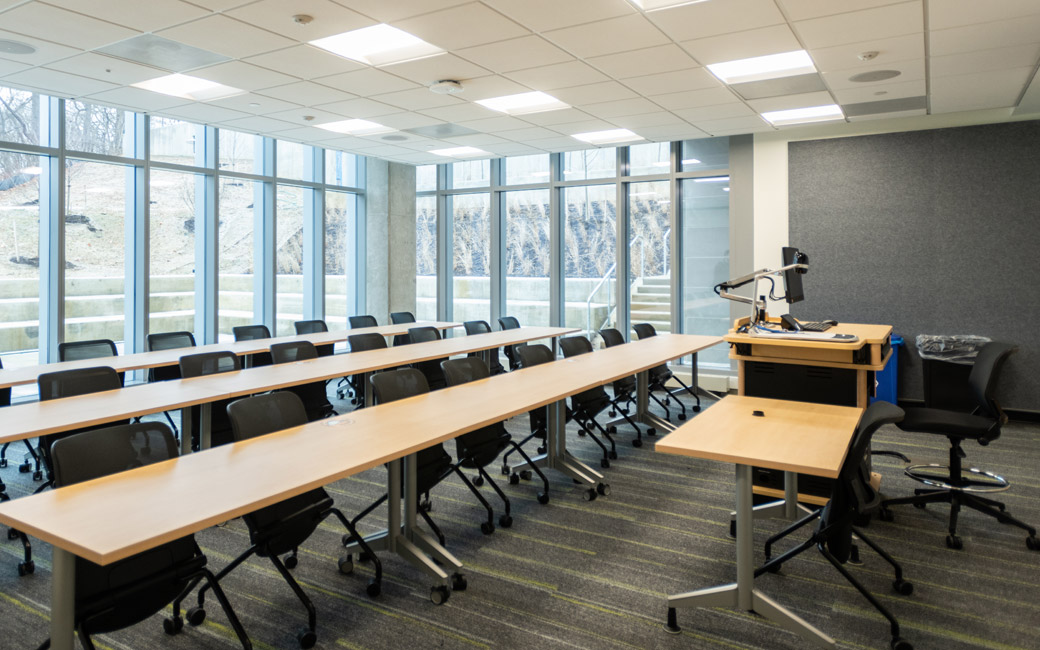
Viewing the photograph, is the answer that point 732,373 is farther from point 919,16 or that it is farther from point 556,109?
point 919,16

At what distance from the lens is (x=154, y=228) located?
7.54 meters

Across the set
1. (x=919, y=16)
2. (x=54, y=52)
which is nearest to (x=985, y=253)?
(x=919, y=16)

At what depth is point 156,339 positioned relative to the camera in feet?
19.4

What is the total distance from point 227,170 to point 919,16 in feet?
24.1

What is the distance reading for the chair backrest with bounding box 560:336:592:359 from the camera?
5.83 m

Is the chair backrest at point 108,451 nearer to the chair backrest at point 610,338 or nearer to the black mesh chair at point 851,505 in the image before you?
the black mesh chair at point 851,505

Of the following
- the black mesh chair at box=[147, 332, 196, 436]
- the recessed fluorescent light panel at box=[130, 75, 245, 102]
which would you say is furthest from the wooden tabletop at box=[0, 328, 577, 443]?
the recessed fluorescent light panel at box=[130, 75, 245, 102]

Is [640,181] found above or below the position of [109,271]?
above

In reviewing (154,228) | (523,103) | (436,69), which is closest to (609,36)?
(436,69)

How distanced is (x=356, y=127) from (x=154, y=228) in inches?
103

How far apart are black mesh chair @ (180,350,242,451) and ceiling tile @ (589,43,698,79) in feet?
11.7

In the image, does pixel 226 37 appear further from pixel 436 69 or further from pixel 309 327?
pixel 309 327

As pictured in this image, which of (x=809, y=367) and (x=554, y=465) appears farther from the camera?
(x=554, y=465)

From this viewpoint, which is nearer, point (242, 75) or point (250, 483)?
point (250, 483)
